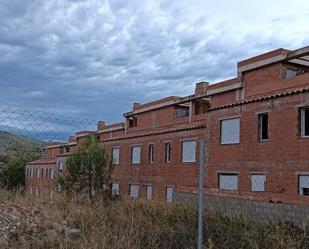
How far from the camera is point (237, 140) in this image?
27062mm

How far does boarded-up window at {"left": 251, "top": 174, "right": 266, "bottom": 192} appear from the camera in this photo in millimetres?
24922

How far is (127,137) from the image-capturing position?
4244cm

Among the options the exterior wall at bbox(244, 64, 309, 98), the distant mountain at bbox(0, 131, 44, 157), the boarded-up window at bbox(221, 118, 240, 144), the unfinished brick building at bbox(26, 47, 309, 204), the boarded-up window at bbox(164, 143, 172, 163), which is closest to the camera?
the distant mountain at bbox(0, 131, 44, 157)

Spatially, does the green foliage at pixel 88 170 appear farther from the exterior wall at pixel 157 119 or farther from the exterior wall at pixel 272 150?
the exterior wall at pixel 157 119

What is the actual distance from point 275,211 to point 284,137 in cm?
1001

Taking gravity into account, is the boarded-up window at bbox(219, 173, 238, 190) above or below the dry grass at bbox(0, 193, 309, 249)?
above

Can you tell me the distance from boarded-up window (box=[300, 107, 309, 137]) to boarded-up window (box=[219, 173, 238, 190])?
5657 mm

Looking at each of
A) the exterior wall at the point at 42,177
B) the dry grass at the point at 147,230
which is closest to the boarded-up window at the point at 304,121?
the dry grass at the point at 147,230

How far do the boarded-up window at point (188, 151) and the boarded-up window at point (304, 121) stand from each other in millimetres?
10666

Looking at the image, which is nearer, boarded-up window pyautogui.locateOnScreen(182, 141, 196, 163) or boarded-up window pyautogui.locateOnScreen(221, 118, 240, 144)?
boarded-up window pyautogui.locateOnScreen(221, 118, 240, 144)

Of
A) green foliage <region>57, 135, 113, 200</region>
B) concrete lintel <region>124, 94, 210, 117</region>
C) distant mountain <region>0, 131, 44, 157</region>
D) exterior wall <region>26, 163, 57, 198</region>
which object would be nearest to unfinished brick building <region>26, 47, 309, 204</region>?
concrete lintel <region>124, 94, 210, 117</region>

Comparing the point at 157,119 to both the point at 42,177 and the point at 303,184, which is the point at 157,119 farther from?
the point at 42,177

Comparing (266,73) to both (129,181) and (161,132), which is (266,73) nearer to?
(161,132)

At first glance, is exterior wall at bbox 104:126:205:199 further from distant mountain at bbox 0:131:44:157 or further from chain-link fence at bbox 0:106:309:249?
chain-link fence at bbox 0:106:309:249
